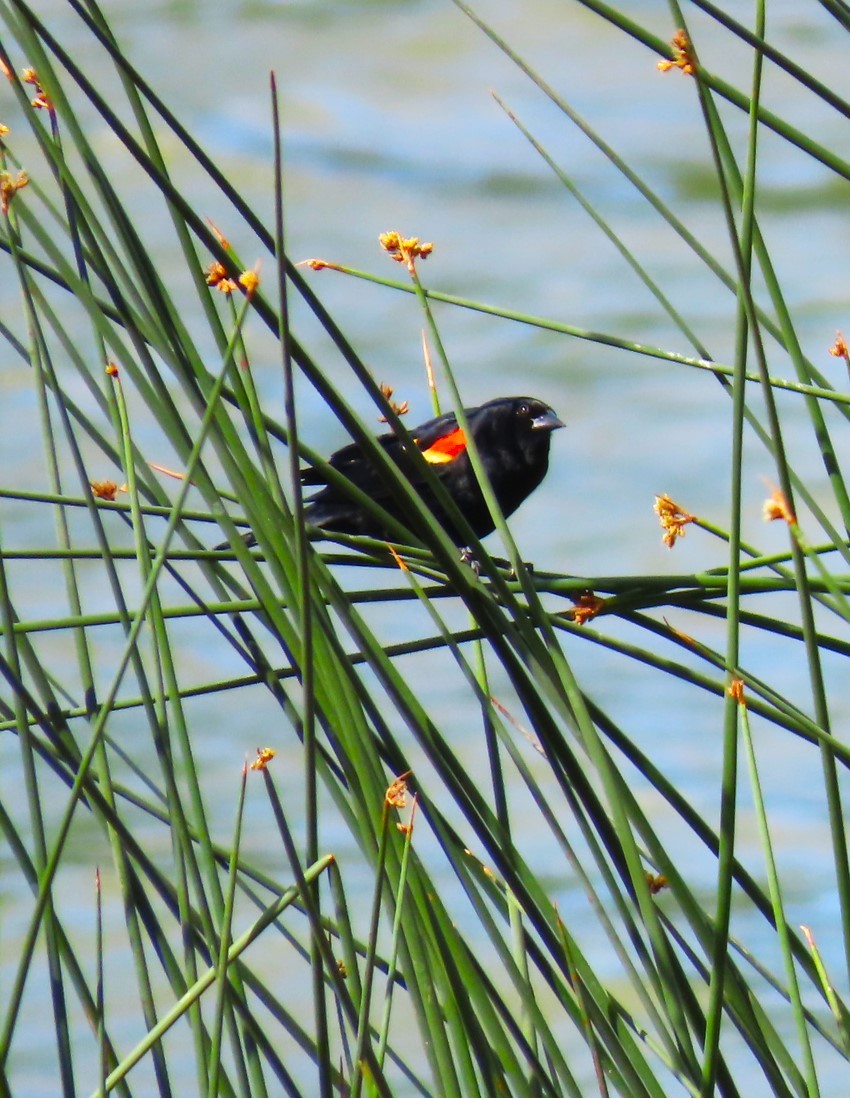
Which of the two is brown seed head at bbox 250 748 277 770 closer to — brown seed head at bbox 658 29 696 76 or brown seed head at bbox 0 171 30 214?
brown seed head at bbox 0 171 30 214

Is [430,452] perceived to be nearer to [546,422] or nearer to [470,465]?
[470,465]

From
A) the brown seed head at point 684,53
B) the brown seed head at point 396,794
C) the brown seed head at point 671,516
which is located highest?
the brown seed head at point 684,53

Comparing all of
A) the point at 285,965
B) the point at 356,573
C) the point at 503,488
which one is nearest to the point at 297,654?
the point at 503,488

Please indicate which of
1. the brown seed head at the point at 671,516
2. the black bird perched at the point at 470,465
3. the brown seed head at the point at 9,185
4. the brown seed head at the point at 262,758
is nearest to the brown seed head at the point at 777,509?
the brown seed head at the point at 671,516

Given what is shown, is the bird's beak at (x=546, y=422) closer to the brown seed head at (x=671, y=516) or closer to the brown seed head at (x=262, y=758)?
the brown seed head at (x=671, y=516)

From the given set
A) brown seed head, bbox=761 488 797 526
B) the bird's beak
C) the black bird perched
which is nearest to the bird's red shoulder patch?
the black bird perched

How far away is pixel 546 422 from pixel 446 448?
0.71 feet

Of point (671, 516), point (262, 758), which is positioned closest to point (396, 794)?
point (262, 758)

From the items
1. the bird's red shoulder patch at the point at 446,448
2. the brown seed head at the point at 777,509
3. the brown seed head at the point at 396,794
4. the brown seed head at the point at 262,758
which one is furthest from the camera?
the bird's red shoulder patch at the point at 446,448

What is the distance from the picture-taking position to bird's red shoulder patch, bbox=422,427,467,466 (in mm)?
3148

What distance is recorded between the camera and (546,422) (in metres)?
3.21

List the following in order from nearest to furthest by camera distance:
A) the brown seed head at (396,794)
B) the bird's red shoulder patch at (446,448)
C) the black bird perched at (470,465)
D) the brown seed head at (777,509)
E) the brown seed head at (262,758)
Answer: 1. the brown seed head at (777,509)
2. the brown seed head at (396,794)
3. the brown seed head at (262,758)
4. the black bird perched at (470,465)
5. the bird's red shoulder patch at (446,448)

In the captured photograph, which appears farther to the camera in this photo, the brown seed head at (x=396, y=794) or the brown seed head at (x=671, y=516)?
the brown seed head at (x=671, y=516)

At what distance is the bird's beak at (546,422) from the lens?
3.19 meters
